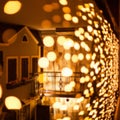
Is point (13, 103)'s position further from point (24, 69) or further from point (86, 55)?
point (24, 69)

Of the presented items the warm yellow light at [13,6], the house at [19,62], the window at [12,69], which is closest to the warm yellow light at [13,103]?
the warm yellow light at [13,6]

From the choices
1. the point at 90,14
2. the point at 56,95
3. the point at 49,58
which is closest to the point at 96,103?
the point at 90,14

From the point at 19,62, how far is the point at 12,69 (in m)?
0.18

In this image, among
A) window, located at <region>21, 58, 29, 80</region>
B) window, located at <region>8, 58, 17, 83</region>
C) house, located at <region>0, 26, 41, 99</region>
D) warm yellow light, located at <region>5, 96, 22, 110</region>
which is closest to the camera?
warm yellow light, located at <region>5, 96, 22, 110</region>

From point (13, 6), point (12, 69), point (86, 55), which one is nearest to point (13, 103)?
point (13, 6)

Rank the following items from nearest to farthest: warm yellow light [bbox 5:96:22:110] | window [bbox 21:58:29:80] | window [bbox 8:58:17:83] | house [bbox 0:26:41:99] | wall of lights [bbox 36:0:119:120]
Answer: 1. warm yellow light [bbox 5:96:22:110]
2. wall of lights [bbox 36:0:119:120]
3. house [bbox 0:26:41:99]
4. window [bbox 8:58:17:83]
5. window [bbox 21:58:29:80]

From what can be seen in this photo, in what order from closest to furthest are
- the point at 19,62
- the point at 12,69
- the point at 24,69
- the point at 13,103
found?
the point at 13,103 < the point at 12,69 < the point at 19,62 < the point at 24,69

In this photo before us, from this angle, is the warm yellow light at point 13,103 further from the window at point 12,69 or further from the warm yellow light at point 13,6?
the window at point 12,69

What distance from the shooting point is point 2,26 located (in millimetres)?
2590

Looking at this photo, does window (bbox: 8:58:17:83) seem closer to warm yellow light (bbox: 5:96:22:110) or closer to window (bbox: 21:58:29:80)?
window (bbox: 21:58:29:80)

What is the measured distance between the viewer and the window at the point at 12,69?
134 inches

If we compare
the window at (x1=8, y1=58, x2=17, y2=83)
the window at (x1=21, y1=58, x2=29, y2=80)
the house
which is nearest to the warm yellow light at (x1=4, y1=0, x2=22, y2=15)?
the house

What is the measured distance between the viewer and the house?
3.25 metres

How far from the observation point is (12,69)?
3498 millimetres
